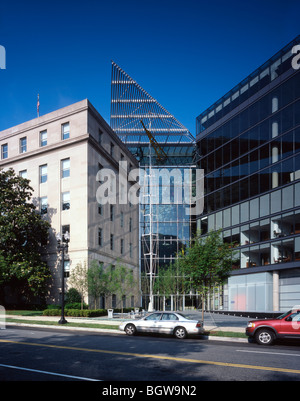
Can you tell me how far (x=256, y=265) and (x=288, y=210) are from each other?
746cm

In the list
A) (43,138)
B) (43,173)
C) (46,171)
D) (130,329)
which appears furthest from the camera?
(43,138)

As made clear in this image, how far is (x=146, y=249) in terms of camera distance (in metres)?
61.4

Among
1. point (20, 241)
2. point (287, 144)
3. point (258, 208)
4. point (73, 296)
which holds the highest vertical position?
point (287, 144)

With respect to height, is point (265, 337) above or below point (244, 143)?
below

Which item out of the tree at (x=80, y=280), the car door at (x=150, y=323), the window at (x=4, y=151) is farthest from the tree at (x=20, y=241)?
the car door at (x=150, y=323)

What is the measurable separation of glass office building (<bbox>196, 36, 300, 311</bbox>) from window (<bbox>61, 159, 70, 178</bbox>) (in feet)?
54.4

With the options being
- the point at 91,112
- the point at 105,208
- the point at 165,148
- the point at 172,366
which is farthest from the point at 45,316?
the point at 165,148

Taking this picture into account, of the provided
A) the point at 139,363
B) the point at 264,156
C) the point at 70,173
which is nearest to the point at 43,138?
the point at 70,173

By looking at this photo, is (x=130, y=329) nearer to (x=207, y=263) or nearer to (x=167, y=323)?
(x=167, y=323)

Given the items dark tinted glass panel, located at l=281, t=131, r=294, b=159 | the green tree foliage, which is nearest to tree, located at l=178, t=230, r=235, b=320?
the green tree foliage

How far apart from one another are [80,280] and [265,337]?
23.1 meters

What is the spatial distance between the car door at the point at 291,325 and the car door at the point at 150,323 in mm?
6277

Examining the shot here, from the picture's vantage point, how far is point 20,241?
3884cm

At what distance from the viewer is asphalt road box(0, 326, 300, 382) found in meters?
9.43
